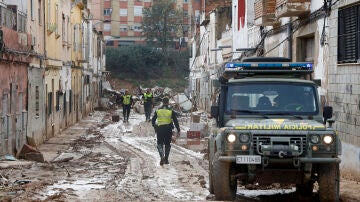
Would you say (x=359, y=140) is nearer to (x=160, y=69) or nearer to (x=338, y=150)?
(x=338, y=150)

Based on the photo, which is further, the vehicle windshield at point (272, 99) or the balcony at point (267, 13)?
the balcony at point (267, 13)

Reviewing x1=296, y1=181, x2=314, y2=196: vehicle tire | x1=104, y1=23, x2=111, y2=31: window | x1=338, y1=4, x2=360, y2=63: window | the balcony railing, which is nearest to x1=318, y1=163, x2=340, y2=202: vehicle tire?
x1=296, y1=181, x2=314, y2=196: vehicle tire

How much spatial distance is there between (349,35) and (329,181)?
260 inches

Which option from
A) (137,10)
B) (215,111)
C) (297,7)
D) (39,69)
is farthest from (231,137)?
(137,10)

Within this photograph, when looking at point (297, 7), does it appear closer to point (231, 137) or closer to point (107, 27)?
point (231, 137)

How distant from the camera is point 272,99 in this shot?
1156 cm

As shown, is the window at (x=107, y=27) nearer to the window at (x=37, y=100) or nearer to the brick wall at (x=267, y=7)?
the window at (x=37, y=100)

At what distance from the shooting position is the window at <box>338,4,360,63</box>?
15672 mm

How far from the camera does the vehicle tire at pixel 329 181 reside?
1055 cm

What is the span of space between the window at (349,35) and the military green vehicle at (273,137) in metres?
4.13

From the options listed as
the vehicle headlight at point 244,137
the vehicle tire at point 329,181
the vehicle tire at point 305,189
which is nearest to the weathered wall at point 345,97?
the vehicle tire at point 305,189

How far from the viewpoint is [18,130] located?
68.1ft

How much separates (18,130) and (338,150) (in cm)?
1264

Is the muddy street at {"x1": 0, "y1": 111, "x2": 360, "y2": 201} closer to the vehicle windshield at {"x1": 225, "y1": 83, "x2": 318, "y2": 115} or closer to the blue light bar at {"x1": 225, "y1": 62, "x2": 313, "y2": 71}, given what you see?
the vehicle windshield at {"x1": 225, "y1": 83, "x2": 318, "y2": 115}
